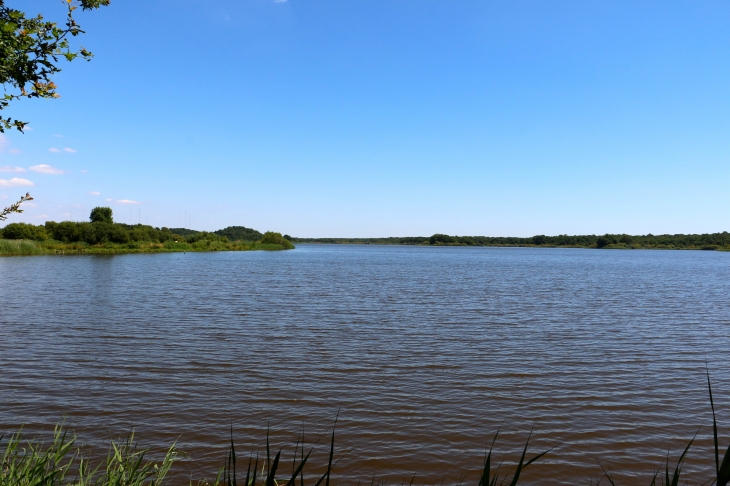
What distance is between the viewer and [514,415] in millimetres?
8250

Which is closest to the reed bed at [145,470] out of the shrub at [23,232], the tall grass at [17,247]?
the tall grass at [17,247]

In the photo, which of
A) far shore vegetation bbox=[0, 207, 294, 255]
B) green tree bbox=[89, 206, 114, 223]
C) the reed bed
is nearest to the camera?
the reed bed

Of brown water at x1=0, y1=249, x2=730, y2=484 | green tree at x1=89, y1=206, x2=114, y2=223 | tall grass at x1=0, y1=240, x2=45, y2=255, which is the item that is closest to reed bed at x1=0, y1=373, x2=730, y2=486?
brown water at x1=0, y1=249, x2=730, y2=484

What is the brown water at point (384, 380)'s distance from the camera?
278 inches

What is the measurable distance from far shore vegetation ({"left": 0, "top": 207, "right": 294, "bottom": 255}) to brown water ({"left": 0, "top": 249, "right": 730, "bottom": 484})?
52.8 m

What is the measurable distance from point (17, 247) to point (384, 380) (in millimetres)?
64099

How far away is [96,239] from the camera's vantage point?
78.4 metres

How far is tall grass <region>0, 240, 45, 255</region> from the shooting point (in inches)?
2307

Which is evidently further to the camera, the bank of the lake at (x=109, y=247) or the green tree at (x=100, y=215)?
the green tree at (x=100, y=215)

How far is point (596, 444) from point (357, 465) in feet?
11.1

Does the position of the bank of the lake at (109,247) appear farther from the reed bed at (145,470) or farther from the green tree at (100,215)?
the reed bed at (145,470)

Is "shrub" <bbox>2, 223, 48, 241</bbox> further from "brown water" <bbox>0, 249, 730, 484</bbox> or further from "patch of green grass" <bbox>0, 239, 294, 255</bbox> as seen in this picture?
"brown water" <bbox>0, 249, 730, 484</bbox>

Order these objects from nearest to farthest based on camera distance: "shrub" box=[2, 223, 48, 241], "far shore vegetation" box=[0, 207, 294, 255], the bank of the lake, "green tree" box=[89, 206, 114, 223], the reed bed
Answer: the reed bed
the bank of the lake
"far shore vegetation" box=[0, 207, 294, 255]
"shrub" box=[2, 223, 48, 241]
"green tree" box=[89, 206, 114, 223]

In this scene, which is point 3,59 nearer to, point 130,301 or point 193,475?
point 193,475
